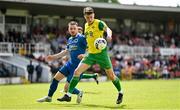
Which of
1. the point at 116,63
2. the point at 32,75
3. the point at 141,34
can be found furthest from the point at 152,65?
the point at 32,75

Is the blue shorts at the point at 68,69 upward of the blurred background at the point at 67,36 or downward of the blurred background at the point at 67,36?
upward

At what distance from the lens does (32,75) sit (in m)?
34.4

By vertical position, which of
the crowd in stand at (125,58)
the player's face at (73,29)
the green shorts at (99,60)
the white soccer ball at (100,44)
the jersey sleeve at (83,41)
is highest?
the player's face at (73,29)

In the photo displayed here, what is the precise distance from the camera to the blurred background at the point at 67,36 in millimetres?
35750

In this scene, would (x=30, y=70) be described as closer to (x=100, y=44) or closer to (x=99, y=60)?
(x=99, y=60)

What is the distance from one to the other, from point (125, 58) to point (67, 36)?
184 inches

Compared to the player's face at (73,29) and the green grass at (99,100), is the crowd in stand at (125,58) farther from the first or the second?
the player's face at (73,29)

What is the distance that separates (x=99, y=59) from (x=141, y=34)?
3657cm

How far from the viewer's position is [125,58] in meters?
41.7

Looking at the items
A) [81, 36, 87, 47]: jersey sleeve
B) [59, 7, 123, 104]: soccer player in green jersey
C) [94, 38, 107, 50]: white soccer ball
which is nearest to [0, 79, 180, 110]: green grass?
[59, 7, 123, 104]: soccer player in green jersey

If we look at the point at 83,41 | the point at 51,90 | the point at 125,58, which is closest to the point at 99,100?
the point at 51,90

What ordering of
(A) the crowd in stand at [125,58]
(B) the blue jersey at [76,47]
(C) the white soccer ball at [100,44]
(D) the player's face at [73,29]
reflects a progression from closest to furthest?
(C) the white soccer ball at [100,44] < (D) the player's face at [73,29] < (B) the blue jersey at [76,47] < (A) the crowd in stand at [125,58]

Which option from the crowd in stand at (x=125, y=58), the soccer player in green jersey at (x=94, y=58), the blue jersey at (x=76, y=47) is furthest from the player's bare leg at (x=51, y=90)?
the crowd in stand at (x=125, y=58)

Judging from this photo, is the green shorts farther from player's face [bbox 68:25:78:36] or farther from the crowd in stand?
the crowd in stand
